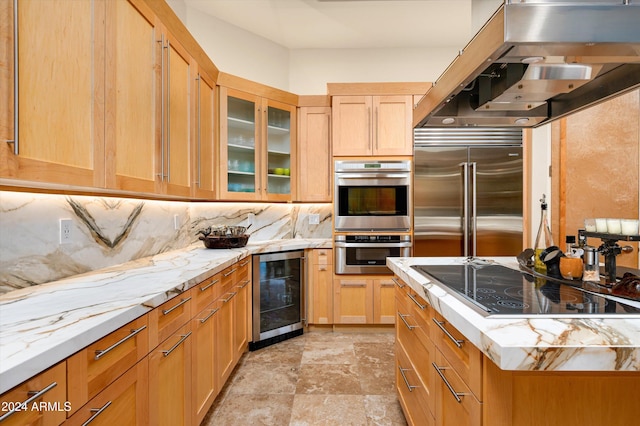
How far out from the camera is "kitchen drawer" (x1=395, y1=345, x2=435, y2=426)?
1362mm

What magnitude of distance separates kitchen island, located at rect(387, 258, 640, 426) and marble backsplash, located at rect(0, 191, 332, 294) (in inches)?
68.0

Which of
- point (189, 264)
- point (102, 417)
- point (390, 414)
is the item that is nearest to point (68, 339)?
point (102, 417)

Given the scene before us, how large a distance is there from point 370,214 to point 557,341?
100 inches

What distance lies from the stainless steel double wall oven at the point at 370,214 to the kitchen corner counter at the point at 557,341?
233 centimetres

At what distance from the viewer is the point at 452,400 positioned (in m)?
1.08

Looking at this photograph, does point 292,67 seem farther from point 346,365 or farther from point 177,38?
point 346,365

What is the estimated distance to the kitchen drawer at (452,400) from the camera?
0.91 metres

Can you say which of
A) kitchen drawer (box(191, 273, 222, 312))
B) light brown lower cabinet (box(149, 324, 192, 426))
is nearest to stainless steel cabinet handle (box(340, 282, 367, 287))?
kitchen drawer (box(191, 273, 222, 312))

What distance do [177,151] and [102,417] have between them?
1.65 meters

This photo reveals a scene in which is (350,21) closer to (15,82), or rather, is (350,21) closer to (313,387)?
(15,82)

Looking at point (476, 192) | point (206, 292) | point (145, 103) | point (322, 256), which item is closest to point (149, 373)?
point (206, 292)

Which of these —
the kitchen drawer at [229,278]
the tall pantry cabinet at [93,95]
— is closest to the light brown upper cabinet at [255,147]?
the tall pantry cabinet at [93,95]

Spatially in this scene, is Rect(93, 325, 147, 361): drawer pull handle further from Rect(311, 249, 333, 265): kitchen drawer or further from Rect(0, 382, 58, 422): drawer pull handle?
Rect(311, 249, 333, 265): kitchen drawer

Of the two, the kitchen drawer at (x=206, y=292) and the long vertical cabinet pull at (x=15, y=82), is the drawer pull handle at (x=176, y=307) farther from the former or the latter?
the long vertical cabinet pull at (x=15, y=82)
